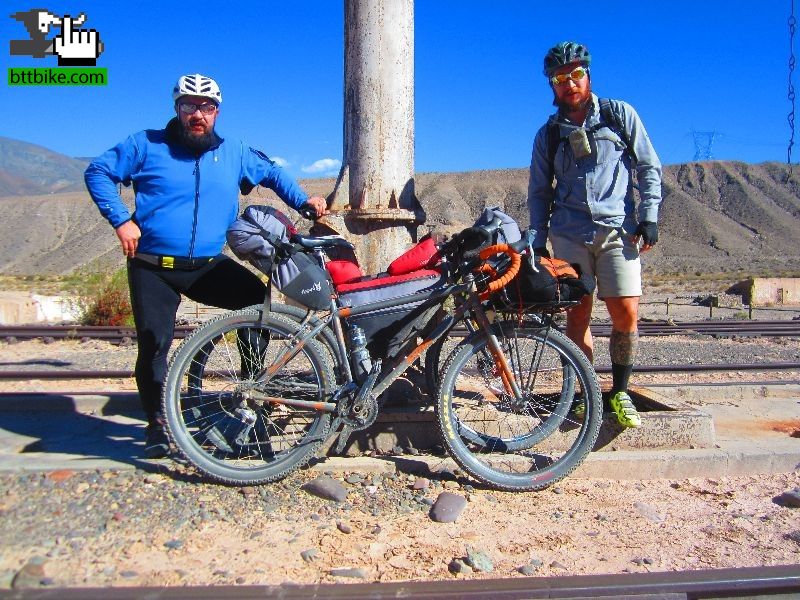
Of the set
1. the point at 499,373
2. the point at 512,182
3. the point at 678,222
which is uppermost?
the point at 512,182

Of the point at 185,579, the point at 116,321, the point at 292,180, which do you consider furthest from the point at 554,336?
the point at 116,321

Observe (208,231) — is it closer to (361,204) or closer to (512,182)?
(361,204)

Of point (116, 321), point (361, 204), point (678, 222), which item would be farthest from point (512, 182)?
point (361, 204)

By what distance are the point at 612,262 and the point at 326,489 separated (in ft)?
7.32

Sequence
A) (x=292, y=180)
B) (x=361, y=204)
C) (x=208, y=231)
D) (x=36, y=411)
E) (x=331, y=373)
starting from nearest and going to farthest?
→ (x=331, y=373), (x=208, y=231), (x=292, y=180), (x=361, y=204), (x=36, y=411)

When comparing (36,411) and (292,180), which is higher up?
(292,180)

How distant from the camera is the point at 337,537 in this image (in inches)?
138

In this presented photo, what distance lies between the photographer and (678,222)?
87438 mm

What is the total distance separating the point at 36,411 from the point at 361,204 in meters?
3.00

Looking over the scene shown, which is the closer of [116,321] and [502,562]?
[502,562]

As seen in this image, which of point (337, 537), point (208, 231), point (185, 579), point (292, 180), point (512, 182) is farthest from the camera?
point (512, 182)

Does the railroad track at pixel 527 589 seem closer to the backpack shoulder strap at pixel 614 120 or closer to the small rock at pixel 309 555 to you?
the small rock at pixel 309 555
